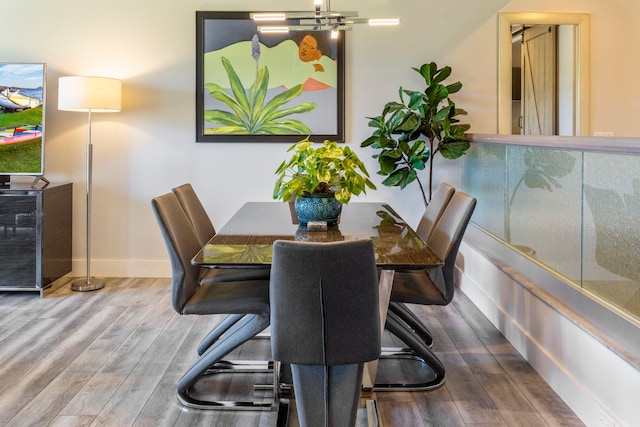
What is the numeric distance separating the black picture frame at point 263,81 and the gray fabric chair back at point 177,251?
6.79 ft

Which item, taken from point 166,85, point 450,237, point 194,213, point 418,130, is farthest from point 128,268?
point 450,237

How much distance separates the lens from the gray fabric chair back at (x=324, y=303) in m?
1.71

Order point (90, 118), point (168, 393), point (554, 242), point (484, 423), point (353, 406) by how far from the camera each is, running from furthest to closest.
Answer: point (90, 118), point (554, 242), point (168, 393), point (484, 423), point (353, 406)

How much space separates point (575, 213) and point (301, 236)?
4.08 ft

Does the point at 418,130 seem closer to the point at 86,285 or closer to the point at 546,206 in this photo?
the point at 546,206

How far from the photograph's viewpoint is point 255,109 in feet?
14.8

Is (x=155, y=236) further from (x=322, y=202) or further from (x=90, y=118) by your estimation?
(x=322, y=202)

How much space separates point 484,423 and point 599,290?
28.5 inches

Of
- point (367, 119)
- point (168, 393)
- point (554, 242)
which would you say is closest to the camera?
point (168, 393)

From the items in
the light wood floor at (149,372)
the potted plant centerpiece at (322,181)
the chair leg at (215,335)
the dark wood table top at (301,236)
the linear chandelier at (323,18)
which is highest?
the linear chandelier at (323,18)

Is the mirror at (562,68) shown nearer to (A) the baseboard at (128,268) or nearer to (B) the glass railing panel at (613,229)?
(B) the glass railing panel at (613,229)

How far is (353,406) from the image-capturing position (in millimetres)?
1923

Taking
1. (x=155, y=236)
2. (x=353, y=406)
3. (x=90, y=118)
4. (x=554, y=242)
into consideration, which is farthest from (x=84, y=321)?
(x=554, y=242)

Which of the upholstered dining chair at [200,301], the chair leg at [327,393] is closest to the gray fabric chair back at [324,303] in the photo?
the chair leg at [327,393]
